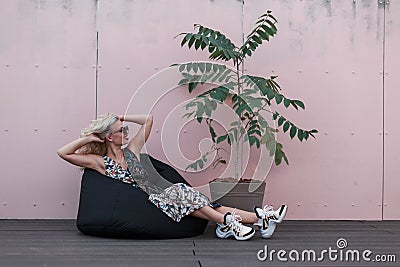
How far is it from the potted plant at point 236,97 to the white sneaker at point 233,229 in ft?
1.60

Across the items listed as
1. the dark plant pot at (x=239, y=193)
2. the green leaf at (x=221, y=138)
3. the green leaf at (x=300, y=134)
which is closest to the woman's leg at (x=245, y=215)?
the dark plant pot at (x=239, y=193)

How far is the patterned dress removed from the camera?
3963 mm

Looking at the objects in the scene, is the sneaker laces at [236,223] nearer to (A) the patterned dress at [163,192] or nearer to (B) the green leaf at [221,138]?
(A) the patterned dress at [163,192]

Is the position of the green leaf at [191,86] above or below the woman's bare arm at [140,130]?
above

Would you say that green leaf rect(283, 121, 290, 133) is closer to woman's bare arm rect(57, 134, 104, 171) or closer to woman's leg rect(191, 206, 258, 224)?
woman's leg rect(191, 206, 258, 224)

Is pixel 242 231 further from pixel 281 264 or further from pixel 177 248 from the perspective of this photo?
pixel 281 264

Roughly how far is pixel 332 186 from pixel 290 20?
1.28 metres

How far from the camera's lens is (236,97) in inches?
179

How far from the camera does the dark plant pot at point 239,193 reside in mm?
4453

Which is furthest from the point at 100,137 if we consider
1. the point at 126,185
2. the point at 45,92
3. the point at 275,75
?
the point at 275,75

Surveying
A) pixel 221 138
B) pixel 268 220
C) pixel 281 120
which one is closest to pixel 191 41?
pixel 221 138

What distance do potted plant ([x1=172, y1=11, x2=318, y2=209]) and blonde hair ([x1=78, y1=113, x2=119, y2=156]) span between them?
0.61m

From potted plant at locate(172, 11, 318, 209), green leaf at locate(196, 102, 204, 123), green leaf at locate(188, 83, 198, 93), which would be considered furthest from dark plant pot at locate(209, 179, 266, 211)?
green leaf at locate(188, 83, 198, 93)

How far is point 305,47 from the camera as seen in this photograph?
498 centimetres
